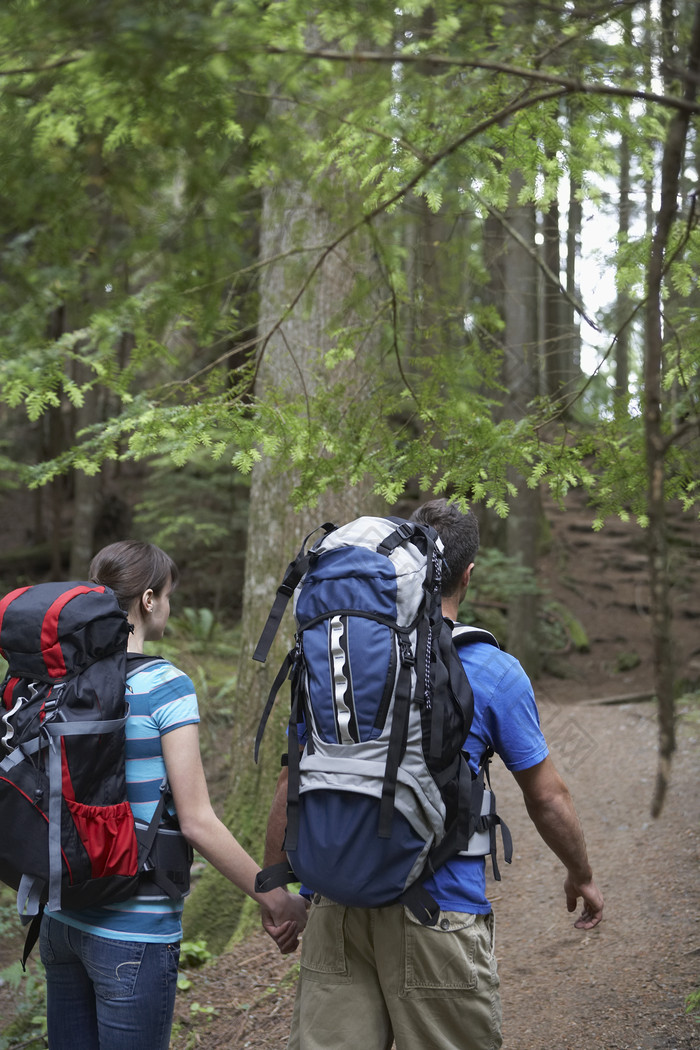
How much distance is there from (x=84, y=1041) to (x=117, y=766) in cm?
86

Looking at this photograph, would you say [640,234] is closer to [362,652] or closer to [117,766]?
[362,652]

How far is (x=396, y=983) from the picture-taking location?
7.48ft

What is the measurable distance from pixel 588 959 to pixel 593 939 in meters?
0.28

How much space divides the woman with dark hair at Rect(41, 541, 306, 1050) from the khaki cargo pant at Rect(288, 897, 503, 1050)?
30 cm

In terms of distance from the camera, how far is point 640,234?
3.10 m

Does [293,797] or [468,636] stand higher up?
[468,636]

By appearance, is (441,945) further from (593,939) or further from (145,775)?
(593,939)

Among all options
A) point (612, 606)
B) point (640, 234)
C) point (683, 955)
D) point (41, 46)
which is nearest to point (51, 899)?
point (41, 46)

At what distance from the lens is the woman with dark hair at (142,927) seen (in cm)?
225

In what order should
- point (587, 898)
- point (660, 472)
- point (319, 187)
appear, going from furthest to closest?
point (319, 187) < point (587, 898) < point (660, 472)

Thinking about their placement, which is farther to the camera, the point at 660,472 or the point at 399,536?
the point at 399,536

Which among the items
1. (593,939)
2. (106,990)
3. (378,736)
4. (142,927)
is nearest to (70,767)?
(142,927)

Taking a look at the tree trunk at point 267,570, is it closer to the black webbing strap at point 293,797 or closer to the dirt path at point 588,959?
the dirt path at point 588,959

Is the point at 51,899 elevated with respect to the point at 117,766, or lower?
lower
